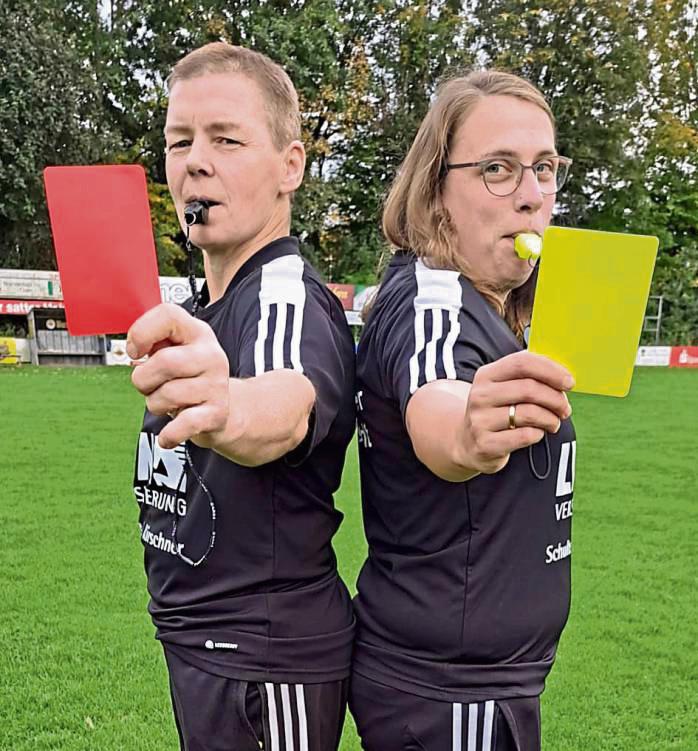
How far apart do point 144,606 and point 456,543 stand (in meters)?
3.44

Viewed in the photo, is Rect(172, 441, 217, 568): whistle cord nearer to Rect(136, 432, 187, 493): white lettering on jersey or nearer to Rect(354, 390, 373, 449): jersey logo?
Rect(136, 432, 187, 493): white lettering on jersey

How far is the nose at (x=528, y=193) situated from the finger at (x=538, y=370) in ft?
2.02

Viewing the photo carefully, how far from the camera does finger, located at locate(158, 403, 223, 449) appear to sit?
1037mm

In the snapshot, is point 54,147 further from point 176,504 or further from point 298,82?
point 176,504

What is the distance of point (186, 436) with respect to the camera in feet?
3.43

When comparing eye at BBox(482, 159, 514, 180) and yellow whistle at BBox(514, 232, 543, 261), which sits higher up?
eye at BBox(482, 159, 514, 180)

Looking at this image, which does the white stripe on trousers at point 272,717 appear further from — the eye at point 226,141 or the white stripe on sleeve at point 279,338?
the eye at point 226,141

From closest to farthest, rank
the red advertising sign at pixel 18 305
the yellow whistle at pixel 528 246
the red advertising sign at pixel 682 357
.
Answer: the yellow whistle at pixel 528 246
the red advertising sign at pixel 18 305
the red advertising sign at pixel 682 357

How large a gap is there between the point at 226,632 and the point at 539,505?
608 millimetres

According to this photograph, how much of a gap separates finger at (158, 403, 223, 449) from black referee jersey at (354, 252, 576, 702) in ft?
1.38

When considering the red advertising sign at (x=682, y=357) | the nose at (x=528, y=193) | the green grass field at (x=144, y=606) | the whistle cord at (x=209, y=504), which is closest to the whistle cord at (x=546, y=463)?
the nose at (x=528, y=193)

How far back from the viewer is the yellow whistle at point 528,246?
1440 mm

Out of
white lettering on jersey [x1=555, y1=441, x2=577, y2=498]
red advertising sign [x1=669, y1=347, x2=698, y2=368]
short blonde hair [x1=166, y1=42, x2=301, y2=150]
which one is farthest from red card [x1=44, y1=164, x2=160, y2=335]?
red advertising sign [x1=669, y1=347, x2=698, y2=368]

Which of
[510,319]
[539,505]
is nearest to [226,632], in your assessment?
[539,505]
